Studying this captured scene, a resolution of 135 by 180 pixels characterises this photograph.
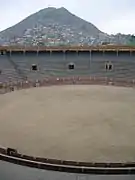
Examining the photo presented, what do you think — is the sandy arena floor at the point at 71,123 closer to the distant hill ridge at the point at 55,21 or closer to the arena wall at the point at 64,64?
the arena wall at the point at 64,64

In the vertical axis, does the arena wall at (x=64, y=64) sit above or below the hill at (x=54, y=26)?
below

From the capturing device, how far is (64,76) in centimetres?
1791

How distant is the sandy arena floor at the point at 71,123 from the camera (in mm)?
7820

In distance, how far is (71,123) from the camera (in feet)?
31.8

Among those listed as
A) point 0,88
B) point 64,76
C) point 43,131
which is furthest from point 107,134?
A: point 64,76

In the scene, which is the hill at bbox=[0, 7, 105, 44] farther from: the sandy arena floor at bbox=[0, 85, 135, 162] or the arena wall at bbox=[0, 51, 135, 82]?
the sandy arena floor at bbox=[0, 85, 135, 162]

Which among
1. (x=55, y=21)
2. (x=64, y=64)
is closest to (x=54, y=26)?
(x=55, y=21)

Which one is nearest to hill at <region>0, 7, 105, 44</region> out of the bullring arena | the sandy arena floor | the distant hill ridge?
the distant hill ridge

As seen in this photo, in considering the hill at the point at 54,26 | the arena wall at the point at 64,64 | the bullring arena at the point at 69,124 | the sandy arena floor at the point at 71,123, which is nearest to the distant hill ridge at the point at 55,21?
the hill at the point at 54,26

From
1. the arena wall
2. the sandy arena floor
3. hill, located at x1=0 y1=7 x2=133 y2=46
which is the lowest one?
the sandy arena floor

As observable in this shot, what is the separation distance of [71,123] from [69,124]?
10cm

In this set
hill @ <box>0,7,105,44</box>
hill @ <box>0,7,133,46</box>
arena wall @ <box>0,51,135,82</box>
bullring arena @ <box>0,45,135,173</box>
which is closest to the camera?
bullring arena @ <box>0,45,135,173</box>

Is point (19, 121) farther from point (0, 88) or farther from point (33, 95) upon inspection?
point (0, 88)

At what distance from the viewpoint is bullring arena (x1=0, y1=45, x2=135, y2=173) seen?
287 inches
